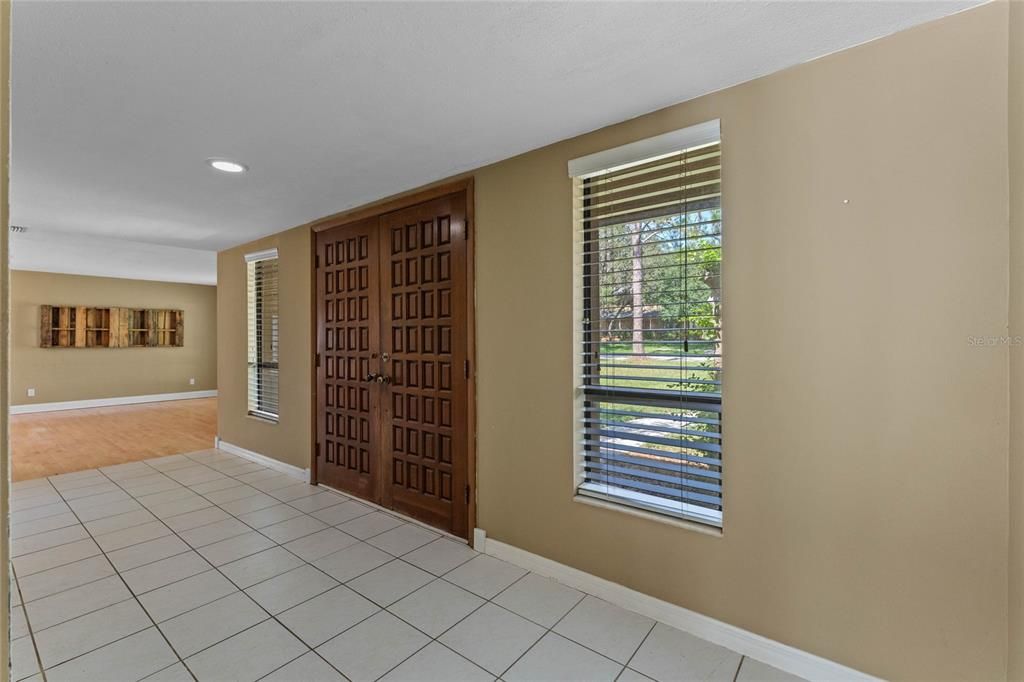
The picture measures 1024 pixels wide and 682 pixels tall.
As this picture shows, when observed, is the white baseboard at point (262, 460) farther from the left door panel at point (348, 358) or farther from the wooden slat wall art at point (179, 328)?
the wooden slat wall art at point (179, 328)

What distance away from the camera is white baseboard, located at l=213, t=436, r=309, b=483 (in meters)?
4.15

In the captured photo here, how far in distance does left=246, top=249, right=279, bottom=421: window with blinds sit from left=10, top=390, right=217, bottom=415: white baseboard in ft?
19.5

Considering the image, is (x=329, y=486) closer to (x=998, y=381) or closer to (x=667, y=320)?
(x=667, y=320)

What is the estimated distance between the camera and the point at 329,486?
12.7ft

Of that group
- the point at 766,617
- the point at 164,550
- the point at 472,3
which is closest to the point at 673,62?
the point at 472,3

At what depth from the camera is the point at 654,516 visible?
2064 mm

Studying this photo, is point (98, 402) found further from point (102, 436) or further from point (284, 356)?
point (284, 356)

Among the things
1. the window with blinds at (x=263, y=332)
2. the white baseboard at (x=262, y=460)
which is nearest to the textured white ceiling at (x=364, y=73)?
the window with blinds at (x=263, y=332)

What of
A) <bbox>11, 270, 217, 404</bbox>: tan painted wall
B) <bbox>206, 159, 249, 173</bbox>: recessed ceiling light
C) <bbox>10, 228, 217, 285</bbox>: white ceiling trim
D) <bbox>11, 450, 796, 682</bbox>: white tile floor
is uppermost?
<bbox>10, 228, 217, 285</bbox>: white ceiling trim

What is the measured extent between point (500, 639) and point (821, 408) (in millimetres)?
1584

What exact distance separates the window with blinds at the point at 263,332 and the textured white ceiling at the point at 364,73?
5.93ft

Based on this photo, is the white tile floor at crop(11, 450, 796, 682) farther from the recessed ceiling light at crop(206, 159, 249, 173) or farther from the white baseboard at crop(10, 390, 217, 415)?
the white baseboard at crop(10, 390, 217, 415)

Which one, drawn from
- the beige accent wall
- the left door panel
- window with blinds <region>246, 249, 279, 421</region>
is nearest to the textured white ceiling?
the left door panel

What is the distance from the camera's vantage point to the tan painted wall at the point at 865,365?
1.42 metres
